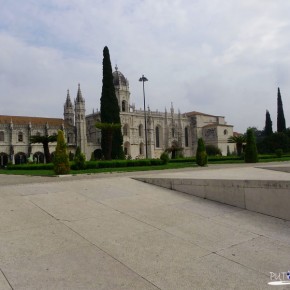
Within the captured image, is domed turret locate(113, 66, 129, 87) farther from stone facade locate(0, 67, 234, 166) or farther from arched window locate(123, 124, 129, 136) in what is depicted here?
arched window locate(123, 124, 129, 136)

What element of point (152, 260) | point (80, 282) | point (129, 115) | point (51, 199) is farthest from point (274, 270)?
point (129, 115)

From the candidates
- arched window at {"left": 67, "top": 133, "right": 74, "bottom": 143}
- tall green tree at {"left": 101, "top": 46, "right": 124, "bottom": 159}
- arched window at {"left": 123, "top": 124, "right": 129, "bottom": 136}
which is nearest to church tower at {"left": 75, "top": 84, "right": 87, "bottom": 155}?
arched window at {"left": 67, "top": 133, "right": 74, "bottom": 143}

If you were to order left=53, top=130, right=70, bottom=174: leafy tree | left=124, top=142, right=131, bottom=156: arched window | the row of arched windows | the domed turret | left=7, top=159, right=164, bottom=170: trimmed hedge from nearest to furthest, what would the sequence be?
left=53, top=130, right=70, bottom=174: leafy tree
left=7, top=159, right=164, bottom=170: trimmed hedge
the domed turret
left=124, top=142, right=131, bottom=156: arched window
the row of arched windows

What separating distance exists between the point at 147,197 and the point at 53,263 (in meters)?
3.97

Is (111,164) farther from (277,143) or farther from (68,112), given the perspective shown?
(68,112)

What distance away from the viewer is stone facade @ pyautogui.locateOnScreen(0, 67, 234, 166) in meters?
57.2

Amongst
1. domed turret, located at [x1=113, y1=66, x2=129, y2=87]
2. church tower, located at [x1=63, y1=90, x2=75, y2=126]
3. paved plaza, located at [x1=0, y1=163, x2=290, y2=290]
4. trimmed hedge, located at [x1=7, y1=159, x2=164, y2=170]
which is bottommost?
paved plaza, located at [x1=0, y1=163, x2=290, y2=290]

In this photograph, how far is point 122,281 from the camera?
364 cm

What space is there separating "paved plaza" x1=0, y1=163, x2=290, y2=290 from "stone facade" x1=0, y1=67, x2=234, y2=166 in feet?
139

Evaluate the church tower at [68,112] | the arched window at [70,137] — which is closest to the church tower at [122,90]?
the arched window at [70,137]

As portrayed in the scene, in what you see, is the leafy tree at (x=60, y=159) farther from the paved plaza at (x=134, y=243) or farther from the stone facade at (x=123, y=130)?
the stone facade at (x=123, y=130)

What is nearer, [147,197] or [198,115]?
[147,197]

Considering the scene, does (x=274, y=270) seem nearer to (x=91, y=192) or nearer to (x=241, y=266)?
(x=241, y=266)

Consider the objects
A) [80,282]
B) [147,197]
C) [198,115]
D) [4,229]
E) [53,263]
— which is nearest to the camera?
[80,282]
